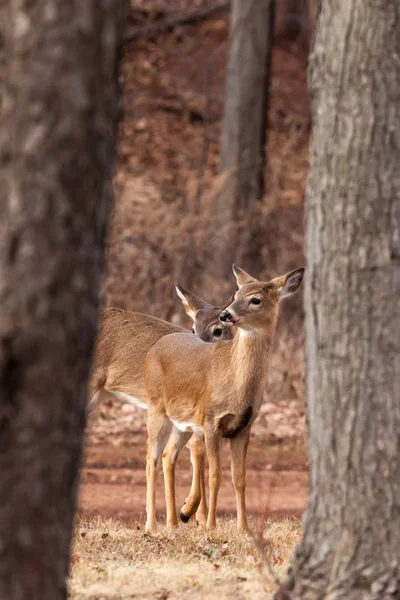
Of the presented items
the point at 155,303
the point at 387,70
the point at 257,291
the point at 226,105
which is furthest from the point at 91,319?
the point at 226,105

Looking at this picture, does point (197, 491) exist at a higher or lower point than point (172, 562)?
higher

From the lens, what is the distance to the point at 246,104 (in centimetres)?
2109

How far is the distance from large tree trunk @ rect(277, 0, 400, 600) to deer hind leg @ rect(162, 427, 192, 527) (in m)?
3.88

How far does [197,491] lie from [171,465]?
1.28 ft

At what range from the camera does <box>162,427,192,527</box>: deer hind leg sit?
30.3 ft

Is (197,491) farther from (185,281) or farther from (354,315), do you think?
(185,281)

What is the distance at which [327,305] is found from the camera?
5395mm

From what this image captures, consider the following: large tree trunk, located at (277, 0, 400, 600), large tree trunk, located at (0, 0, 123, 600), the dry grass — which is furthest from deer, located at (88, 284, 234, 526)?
large tree trunk, located at (0, 0, 123, 600)

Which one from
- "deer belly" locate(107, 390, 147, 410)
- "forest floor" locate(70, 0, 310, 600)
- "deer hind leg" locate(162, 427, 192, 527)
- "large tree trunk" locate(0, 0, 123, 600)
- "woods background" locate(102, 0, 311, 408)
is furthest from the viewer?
"woods background" locate(102, 0, 311, 408)

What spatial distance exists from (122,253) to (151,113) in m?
10.4

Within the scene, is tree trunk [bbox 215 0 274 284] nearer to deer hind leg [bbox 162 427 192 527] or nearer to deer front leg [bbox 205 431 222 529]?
deer hind leg [bbox 162 427 192 527]

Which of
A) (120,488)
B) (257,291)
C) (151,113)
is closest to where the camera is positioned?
(257,291)

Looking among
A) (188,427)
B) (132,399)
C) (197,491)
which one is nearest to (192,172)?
(132,399)

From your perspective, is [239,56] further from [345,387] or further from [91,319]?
[91,319]
